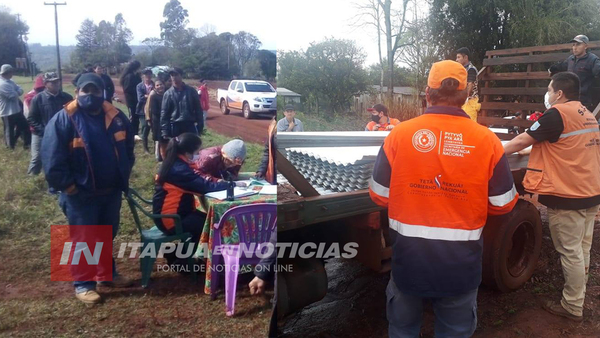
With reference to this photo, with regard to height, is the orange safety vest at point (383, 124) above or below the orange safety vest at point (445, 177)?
above

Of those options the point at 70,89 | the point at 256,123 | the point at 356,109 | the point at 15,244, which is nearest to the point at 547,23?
the point at 356,109

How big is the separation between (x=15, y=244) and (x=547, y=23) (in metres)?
5.10

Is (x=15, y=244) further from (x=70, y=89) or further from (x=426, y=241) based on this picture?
(x=426, y=241)

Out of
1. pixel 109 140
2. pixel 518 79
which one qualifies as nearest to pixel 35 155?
pixel 109 140

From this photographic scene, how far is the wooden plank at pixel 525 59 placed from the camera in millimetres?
5152

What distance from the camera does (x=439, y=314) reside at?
2418mm

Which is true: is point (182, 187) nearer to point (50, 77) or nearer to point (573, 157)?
point (50, 77)

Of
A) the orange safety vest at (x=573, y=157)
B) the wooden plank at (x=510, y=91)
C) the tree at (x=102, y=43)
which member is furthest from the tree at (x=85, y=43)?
the wooden plank at (x=510, y=91)

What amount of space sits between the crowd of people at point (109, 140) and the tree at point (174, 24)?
4.6 inches

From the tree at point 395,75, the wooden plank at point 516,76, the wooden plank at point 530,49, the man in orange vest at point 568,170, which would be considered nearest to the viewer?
the man in orange vest at point 568,170

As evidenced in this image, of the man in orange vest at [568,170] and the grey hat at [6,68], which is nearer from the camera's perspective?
the grey hat at [6,68]

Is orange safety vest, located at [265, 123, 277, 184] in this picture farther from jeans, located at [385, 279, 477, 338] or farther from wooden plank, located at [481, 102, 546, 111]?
wooden plank, located at [481, 102, 546, 111]

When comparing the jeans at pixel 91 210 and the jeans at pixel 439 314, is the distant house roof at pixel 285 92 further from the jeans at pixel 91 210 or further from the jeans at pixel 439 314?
the jeans at pixel 439 314

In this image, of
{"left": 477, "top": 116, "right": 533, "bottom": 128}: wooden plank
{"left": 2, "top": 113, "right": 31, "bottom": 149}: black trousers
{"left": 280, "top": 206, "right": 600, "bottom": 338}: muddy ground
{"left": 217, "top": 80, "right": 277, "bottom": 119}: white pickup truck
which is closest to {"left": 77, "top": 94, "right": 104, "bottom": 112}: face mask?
{"left": 2, "top": 113, "right": 31, "bottom": 149}: black trousers
